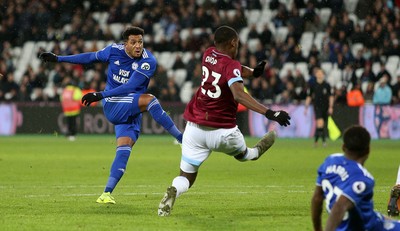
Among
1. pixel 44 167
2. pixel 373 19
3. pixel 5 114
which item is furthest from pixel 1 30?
pixel 44 167

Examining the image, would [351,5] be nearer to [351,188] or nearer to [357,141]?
[357,141]

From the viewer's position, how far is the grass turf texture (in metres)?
9.52

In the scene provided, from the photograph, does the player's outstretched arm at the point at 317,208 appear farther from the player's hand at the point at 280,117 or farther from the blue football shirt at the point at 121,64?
the blue football shirt at the point at 121,64

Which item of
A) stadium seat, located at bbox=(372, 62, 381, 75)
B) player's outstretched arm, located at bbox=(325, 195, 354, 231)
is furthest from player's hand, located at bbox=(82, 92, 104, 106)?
stadium seat, located at bbox=(372, 62, 381, 75)

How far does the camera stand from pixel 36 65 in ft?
115

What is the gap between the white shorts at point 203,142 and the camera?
989 centimetres

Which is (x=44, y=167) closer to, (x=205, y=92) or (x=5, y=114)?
(x=205, y=92)

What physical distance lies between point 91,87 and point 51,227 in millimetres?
22043

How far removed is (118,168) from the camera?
11.4 meters

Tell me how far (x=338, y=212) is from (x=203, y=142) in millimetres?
3453

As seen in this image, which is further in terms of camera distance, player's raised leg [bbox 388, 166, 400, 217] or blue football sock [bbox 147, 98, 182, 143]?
blue football sock [bbox 147, 98, 182, 143]

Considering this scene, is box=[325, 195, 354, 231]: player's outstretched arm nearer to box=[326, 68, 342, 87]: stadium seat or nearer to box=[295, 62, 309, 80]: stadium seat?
box=[326, 68, 342, 87]: stadium seat

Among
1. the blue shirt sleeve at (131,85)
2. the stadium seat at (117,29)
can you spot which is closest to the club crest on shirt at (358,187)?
the blue shirt sleeve at (131,85)

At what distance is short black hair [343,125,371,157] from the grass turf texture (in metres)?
2.29
